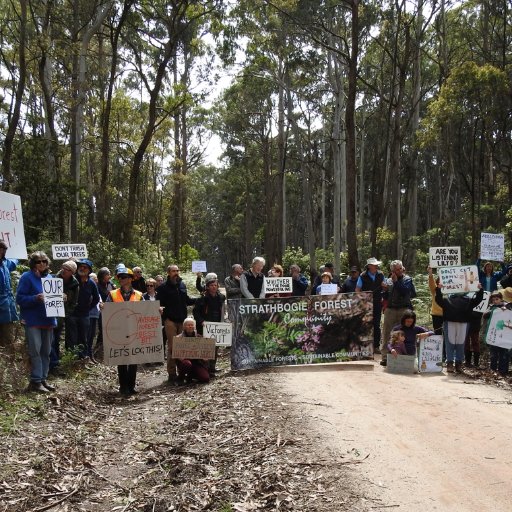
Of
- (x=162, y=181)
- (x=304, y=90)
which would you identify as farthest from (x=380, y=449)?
(x=162, y=181)

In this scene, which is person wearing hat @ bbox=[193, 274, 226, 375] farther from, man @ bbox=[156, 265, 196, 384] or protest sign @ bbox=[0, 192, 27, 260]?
protest sign @ bbox=[0, 192, 27, 260]

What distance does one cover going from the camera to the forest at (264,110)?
22.2 metres

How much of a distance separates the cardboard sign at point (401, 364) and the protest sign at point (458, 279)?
1.54 meters

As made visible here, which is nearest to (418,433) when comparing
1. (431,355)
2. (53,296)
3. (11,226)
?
(431,355)

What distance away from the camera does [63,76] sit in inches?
1261

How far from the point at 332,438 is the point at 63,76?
3028 centimetres

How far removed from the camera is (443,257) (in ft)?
37.1

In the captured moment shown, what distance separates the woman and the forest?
8866mm

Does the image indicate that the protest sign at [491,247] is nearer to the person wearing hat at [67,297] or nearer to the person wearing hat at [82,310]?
the person wearing hat at [82,310]

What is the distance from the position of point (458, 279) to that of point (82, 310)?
22.1 ft

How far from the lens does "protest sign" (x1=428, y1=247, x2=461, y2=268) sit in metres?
11.2

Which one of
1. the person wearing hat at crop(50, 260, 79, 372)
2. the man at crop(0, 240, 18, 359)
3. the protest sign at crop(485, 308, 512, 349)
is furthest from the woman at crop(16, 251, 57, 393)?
the protest sign at crop(485, 308, 512, 349)

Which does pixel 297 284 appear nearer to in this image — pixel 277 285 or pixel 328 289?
pixel 328 289

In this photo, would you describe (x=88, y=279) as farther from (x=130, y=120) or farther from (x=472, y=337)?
(x=130, y=120)
